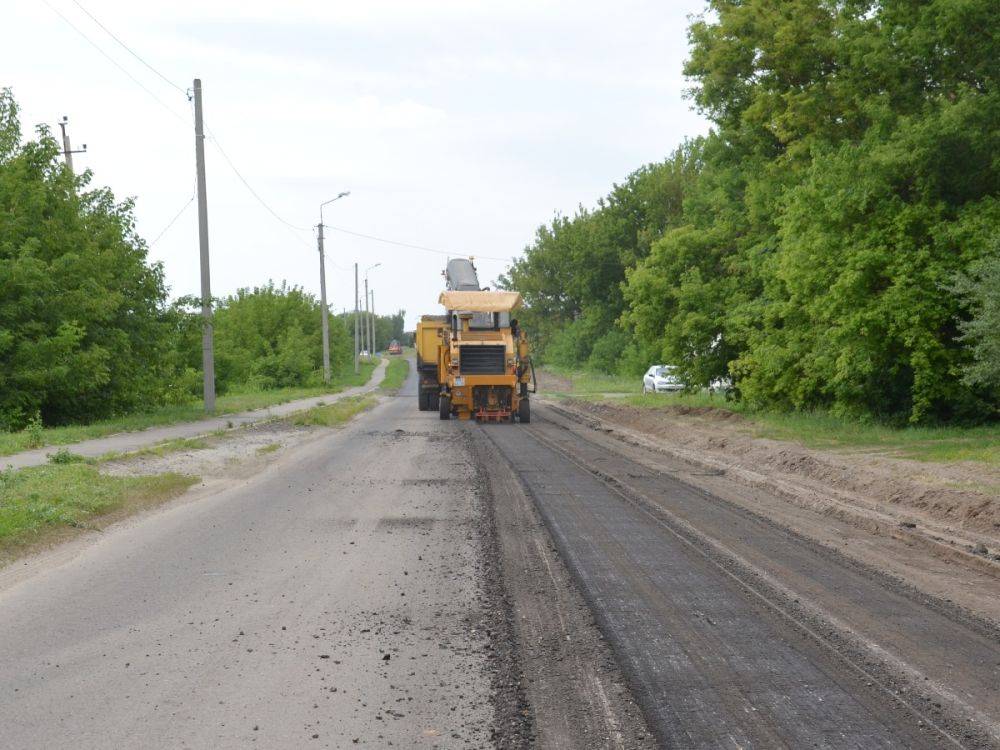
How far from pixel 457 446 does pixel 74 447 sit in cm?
788

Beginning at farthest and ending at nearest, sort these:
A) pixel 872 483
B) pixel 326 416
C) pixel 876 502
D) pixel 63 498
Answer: pixel 326 416
pixel 872 483
pixel 876 502
pixel 63 498

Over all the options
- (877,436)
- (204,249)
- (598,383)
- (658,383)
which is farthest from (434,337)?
(598,383)

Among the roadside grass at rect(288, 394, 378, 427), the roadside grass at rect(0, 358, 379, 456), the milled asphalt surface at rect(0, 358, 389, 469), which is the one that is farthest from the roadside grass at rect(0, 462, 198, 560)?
the roadside grass at rect(288, 394, 378, 427)

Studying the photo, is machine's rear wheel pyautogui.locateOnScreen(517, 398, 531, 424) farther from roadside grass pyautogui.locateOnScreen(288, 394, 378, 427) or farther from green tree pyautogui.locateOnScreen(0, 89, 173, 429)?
green tree pyautogui.locateOnScreen(0, 89, 173, 429)

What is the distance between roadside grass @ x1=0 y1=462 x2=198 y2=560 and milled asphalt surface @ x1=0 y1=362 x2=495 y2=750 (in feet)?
2.03

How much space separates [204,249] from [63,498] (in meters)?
19.9

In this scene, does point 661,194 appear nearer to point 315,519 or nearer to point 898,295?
point 898,295

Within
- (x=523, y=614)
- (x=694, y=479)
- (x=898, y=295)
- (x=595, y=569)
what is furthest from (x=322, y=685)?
(x=898, y=295)

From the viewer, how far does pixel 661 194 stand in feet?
209

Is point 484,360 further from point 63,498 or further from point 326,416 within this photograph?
point 63,498

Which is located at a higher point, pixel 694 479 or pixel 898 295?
pixel 898 295

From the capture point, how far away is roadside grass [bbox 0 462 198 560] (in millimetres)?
9875

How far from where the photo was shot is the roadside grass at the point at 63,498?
389 inches

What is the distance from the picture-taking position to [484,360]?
1149 inches
